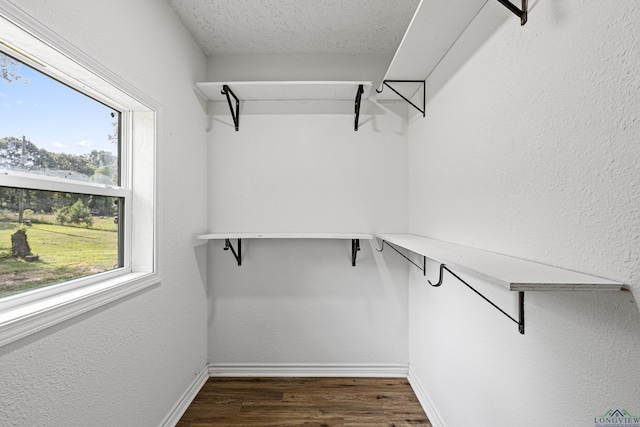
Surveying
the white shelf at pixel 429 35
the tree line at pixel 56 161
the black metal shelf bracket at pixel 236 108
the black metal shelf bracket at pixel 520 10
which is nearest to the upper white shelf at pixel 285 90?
the black metal shelf bracket at pixel 236 108

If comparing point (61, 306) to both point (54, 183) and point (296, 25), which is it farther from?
point (296, 25)

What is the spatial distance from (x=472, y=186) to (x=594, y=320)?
2.21ft

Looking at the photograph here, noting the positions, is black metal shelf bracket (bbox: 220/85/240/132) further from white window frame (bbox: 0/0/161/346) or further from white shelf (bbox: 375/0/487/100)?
white shelf (bbox: 375/0/487/100)

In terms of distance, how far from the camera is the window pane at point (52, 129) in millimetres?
974

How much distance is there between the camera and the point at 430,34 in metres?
1.34

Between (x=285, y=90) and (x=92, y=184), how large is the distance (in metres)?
1.25

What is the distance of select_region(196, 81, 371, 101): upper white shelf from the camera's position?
1867 millimetres

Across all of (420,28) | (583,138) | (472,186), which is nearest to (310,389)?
(472,186)

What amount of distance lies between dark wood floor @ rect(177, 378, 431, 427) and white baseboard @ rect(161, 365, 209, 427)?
0.03 metres

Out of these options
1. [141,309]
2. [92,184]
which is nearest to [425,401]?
[141,309]

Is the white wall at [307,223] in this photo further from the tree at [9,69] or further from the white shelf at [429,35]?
the tree at [9,69]

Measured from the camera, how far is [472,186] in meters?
1.28

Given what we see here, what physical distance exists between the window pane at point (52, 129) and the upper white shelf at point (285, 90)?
71 cm

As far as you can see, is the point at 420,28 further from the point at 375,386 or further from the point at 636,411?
the point at 375,386
